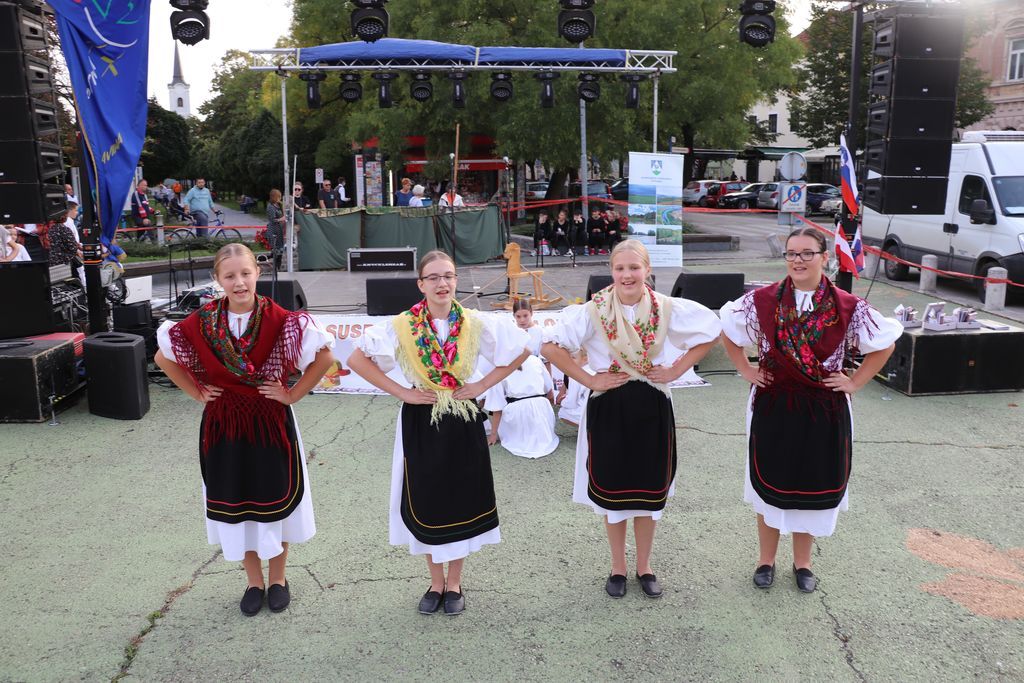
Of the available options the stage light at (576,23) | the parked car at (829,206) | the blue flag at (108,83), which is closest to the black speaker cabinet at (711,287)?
the stage light at (576,23)

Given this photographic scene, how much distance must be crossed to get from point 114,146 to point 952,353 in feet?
26.8

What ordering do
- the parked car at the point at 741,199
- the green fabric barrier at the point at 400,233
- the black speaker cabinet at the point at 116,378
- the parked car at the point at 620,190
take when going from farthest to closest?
the parked car at the point at 741,199 → the parked car at the point at 620,190 → the green fabric barrier at the point at 400,233 → the black speaker cabinet at the point at 116,378

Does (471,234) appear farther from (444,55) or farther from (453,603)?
(453,603)

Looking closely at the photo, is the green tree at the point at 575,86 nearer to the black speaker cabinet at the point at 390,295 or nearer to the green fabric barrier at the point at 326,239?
the green fabric barrier at the point at 326,239

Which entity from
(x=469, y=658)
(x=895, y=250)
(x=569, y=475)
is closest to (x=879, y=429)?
(x=569, y=475)

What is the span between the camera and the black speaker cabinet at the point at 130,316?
28.3 feet

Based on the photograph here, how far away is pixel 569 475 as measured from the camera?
19.5ft

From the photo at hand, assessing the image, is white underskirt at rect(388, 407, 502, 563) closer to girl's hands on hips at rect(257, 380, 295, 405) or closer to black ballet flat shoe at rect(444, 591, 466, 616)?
black ballet flat shoe at rect(444, 591, 466, 616)

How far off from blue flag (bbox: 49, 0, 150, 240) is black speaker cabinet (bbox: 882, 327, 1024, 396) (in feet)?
25.0

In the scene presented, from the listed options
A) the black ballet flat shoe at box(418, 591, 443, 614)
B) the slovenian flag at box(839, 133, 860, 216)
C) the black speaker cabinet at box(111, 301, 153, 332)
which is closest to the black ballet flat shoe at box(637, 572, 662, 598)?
the black ballet flat shoe at box(418, 591, 443, 614)

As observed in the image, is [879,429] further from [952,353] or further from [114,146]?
[114,146]

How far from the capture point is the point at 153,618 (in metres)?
4.02

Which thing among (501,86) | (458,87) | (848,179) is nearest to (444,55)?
(458,87)

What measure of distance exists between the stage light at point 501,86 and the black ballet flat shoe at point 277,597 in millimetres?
14572
